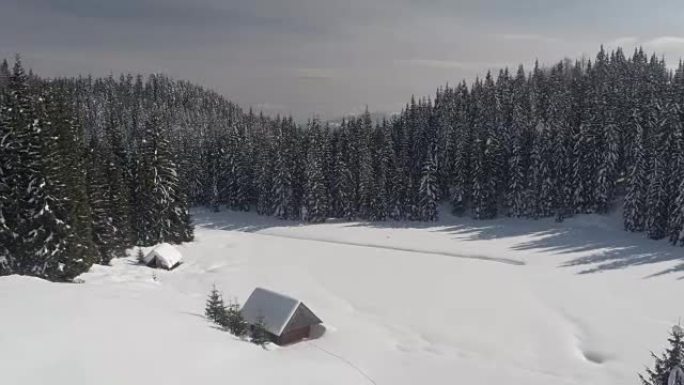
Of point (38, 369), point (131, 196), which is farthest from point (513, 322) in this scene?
point (131, 196)

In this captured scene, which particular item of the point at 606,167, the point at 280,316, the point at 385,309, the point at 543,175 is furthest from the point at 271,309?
the point at 606,167

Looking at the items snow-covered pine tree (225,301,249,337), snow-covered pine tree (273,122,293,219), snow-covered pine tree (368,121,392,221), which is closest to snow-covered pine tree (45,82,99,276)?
snow-covered pine tree (225,301,249,337)

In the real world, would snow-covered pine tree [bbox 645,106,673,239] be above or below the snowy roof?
above

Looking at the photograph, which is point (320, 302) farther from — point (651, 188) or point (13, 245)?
point (651, 188)

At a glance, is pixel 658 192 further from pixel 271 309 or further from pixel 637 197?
pixel 271 309

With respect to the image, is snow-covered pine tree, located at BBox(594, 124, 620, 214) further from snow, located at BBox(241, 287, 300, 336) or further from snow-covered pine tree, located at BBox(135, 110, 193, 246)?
snow-covered pine tree, located at BBox(135, 110, 193, 246)

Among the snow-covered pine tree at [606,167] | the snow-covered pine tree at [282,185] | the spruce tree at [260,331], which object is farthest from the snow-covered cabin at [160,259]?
the snow-covered pine tree at [606,167]

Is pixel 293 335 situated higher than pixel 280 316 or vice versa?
pixel 280 316
